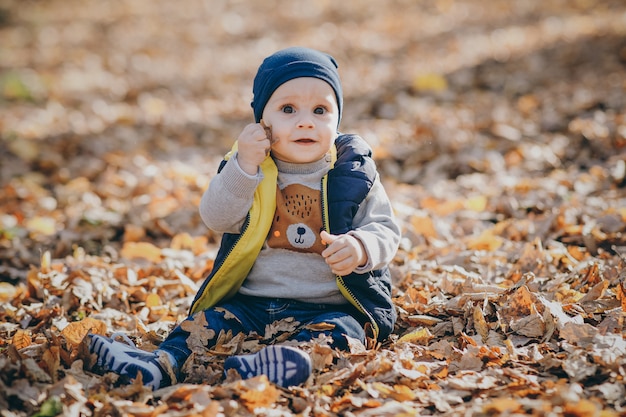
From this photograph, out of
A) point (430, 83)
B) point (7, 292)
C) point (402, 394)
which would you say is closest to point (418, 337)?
point (402, 394)

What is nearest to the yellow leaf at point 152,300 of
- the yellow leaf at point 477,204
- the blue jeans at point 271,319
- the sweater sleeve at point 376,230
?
the blue jeans at point 271,319

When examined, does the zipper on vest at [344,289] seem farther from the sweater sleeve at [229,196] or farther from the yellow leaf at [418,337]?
the sweater sleeve at [229,196]

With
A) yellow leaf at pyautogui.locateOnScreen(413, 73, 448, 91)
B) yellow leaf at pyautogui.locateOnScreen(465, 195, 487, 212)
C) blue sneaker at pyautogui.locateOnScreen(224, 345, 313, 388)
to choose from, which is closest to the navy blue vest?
blue sneaker at pyautogui.locateOnScreen(224, 345, 313, 388)

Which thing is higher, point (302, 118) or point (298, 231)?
point (302, 118)

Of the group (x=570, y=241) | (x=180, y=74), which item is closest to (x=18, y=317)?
(x=570, y=241)

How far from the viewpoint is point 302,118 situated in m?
2.74

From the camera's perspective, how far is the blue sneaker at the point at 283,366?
2.46 m

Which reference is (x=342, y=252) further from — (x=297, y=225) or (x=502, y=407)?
(x=502, y=407)

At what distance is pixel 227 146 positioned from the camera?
7.15 m

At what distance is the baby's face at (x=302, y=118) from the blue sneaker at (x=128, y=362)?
106cm

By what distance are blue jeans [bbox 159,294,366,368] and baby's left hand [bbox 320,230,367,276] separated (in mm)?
287

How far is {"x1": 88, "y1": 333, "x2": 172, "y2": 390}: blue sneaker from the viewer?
2541 millimetres

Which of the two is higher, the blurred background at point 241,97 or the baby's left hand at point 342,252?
the blurred background at point 241,97

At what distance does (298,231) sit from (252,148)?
0.45 meters
